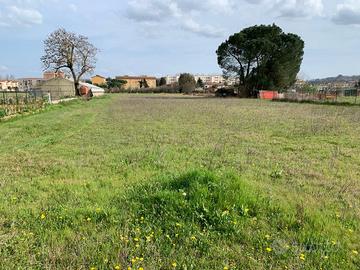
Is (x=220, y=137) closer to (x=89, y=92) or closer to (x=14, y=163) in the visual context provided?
(x=14, y=163)

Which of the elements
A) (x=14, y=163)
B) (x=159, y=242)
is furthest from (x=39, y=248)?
(x=14, y=163)

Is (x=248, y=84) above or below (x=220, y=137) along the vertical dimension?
above

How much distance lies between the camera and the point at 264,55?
5269cm

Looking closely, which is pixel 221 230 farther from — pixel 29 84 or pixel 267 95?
pixel 29 84

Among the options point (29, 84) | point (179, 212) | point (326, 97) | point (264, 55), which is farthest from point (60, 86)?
point (179, 212)

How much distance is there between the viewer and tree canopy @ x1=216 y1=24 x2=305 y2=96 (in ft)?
170

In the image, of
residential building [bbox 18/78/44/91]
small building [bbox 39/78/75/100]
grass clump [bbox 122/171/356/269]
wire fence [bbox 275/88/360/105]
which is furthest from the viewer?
residential building [bbox 18/78/44/91]

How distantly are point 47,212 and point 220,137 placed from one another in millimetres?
8229

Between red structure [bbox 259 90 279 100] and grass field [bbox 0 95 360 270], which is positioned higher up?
red structure [bbox 259 90 279 100]

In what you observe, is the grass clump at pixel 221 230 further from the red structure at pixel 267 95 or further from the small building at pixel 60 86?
the small building at pixel 60 86

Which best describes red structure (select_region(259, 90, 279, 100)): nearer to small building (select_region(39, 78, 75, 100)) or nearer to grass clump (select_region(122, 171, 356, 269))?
small building (select_region(39, 78, 75, 100))

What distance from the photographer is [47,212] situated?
4500mm

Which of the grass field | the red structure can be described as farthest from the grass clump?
the red structure

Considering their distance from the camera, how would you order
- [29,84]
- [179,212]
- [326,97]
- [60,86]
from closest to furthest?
[179,212] < [326,97] < [60,86] < [29,84]
